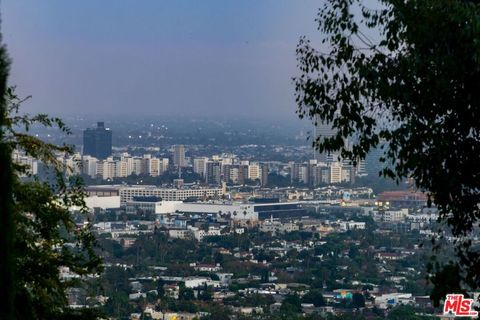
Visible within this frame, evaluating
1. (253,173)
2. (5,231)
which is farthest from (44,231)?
(253,173)

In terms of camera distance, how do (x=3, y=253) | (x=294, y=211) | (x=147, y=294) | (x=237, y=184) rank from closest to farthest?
(x=3, y=253) < (x=147, y=294) < (x=294, y=211) < (x=237, y=184)

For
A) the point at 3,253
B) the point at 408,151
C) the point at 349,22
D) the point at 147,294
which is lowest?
the point at 147,294

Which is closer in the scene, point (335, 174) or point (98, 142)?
point (98, 142)

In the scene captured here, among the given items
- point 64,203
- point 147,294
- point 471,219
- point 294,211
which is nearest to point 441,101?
point 471,219

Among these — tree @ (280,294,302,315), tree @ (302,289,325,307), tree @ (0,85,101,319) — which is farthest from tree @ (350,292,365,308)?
tree @ (0,85,101,319)

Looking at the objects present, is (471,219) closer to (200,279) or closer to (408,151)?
(408,151)

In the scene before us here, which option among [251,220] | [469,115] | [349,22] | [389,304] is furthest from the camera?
[251,220]

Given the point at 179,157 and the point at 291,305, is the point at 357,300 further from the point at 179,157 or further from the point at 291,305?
the point at 179,157
